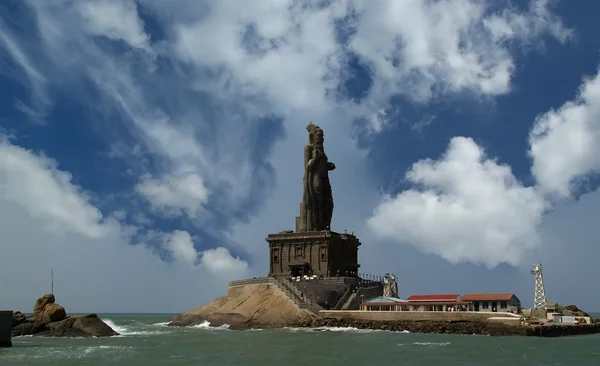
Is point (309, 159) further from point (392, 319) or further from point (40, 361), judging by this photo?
point (40, 361)

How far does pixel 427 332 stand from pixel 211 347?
21.8 meters

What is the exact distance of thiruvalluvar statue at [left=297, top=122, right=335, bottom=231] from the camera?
297ft

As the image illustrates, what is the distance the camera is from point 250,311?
74375 millimetres

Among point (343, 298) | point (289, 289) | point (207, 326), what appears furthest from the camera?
point (289, 289)

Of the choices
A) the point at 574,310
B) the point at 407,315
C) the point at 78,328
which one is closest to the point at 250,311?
the point at 407,315

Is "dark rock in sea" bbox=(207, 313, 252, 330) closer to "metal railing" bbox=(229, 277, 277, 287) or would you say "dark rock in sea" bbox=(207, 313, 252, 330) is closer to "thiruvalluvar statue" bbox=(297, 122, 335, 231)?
"metal railing" bbox=(229, 277, 277, 287)

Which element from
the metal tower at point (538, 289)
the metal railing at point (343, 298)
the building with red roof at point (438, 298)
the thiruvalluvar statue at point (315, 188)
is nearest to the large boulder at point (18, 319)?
the metal railing at point (343, 298)

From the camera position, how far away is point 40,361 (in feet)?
141

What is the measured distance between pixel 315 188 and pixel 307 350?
147 ft

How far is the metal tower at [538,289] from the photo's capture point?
77562 millimetres

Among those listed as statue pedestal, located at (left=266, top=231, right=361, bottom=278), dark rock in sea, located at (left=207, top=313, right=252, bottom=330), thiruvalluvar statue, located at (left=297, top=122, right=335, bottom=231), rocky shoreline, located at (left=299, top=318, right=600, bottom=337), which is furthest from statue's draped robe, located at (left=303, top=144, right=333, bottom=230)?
rocky shoreline, located at (left=299, top=318, right=600, bottom=337)

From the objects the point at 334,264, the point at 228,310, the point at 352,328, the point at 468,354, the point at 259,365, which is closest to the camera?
the point at 259,365

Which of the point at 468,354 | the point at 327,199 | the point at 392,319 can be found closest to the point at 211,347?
the point at 468,354

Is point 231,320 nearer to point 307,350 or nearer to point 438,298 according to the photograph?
point 438,298
